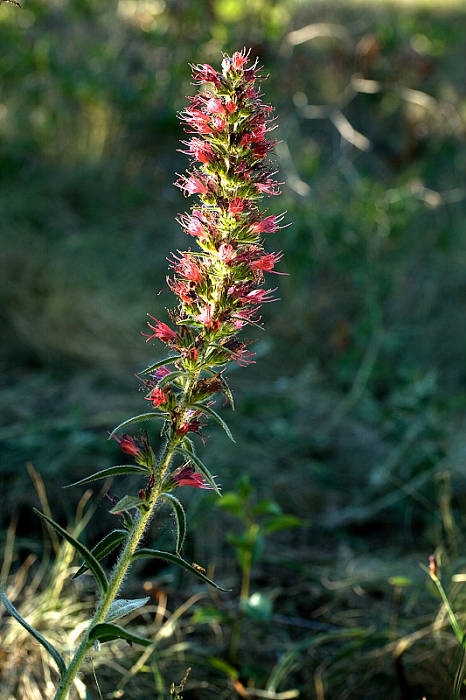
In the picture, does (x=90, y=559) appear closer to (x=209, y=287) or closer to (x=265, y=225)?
(x=209, y=287)

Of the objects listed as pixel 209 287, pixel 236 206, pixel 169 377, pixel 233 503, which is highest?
pixel 236 206

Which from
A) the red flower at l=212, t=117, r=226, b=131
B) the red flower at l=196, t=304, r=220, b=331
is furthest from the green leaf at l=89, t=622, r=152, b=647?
the red flower at l=212, t=117, r=226, b=131

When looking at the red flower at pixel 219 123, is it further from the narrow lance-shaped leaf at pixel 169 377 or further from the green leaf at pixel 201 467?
the green leaf at pixel 201 467

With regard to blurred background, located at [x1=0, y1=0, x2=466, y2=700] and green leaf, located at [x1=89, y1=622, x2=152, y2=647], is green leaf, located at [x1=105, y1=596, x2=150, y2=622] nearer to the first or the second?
green leaf, located at [x1=89, y1=622, x2=152, y2=647]

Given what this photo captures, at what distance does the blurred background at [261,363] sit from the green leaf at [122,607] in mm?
225

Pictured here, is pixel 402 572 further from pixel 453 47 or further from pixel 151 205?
pixel 453 47

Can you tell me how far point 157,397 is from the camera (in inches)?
38.7

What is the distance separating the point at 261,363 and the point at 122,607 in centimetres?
267

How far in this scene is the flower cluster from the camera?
96cm

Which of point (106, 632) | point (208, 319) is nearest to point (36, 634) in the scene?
point (106, 632)

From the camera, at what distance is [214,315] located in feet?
3.21

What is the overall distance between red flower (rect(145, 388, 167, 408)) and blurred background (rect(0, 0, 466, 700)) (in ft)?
1.76

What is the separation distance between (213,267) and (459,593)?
127 cm

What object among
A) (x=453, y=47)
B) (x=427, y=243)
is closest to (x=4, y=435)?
(x=427, y=243)
